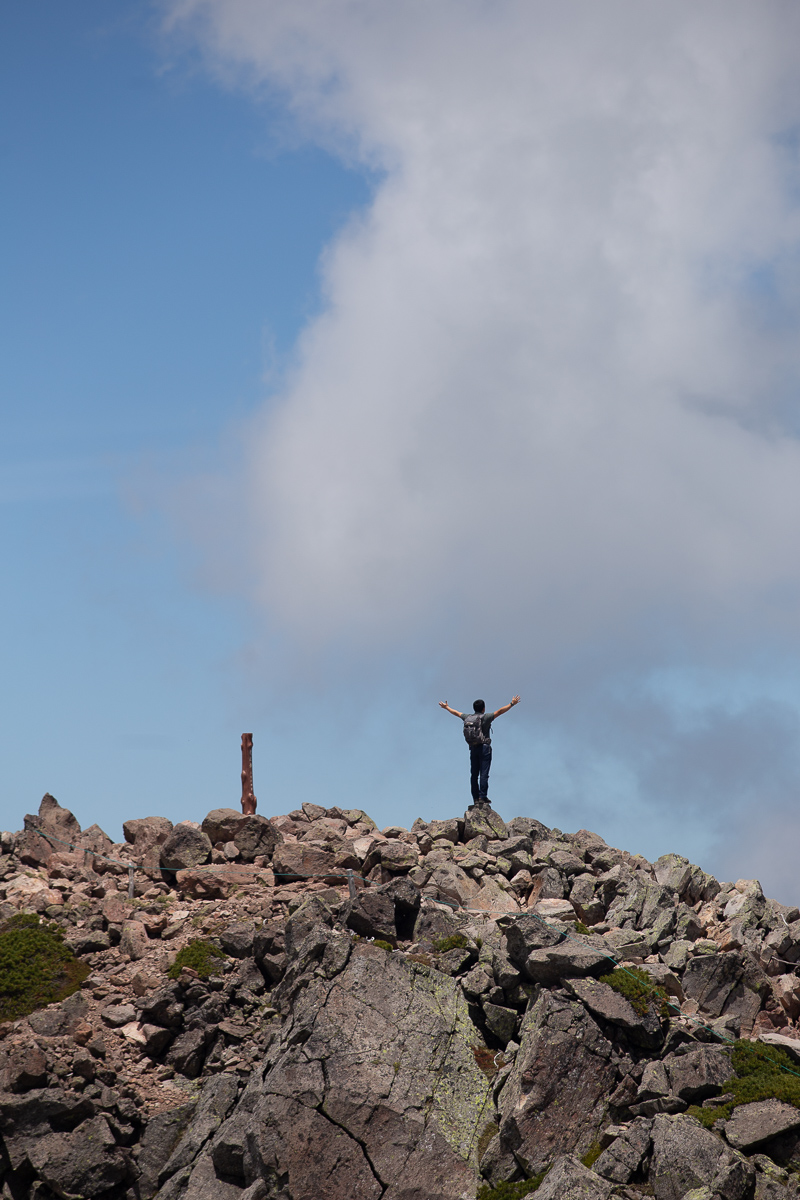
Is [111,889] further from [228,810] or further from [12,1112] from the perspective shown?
[12,1112]

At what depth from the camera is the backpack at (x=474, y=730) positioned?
29.2m

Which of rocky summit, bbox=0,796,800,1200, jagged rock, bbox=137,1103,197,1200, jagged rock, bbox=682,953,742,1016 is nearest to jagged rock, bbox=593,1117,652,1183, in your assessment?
rocky summit, bbox=0,796,800,1200

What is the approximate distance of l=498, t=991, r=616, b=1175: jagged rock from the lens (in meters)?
16.7

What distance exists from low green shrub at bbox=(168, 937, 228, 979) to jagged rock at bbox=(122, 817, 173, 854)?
184 inches

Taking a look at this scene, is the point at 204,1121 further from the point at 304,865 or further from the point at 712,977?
the point at 712,977

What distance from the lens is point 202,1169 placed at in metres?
17.3

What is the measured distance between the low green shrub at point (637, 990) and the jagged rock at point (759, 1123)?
7.70ft

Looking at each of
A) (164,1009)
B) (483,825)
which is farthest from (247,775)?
(164,1009)

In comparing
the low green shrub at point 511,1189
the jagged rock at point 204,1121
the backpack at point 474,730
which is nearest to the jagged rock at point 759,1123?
the low green shrub at point 511,1189

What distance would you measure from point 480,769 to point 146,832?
8913 millimetres

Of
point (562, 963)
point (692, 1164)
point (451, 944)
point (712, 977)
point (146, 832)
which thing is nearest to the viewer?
point (692, 1164)

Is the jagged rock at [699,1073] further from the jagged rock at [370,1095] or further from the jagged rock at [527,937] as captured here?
the jagged rock at [370,1095]

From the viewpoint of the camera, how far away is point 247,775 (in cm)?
2984

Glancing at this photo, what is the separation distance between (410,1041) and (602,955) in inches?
143
